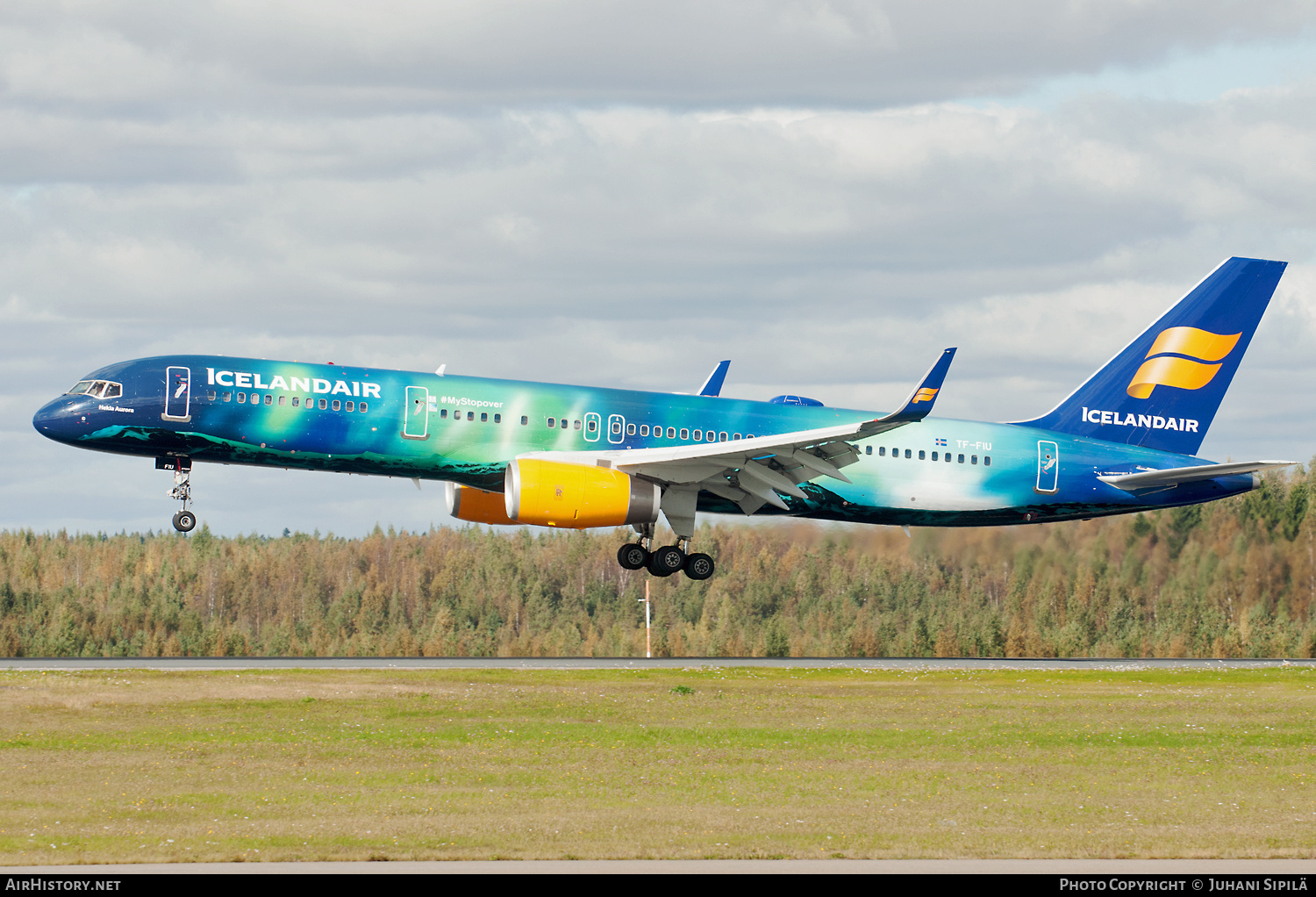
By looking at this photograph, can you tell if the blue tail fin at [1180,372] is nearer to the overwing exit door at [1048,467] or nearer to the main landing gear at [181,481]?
A: the overwing exit door at [1048,467]

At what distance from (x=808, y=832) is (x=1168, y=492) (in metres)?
27.3

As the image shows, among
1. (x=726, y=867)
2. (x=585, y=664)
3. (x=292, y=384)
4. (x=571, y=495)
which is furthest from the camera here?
(x=585, y=664)

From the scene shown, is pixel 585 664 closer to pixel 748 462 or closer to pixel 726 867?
pixel 748 462

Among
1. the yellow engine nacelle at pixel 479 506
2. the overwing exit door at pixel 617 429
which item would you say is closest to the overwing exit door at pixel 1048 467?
the overwing exit door at pixel 617 429

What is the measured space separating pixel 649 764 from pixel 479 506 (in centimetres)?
1441

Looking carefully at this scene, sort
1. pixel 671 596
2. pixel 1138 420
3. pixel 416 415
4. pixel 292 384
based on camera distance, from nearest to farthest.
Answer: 1. pixel 292 384
2. pixel 416 415
3. pixel 1138 420
4. pixel 671 596

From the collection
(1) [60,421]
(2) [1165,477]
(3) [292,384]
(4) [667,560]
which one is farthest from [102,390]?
(2) [1165,477]

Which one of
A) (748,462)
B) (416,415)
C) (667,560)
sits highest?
(416,415)

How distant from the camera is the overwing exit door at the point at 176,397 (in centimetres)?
3644

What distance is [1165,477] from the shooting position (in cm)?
4456

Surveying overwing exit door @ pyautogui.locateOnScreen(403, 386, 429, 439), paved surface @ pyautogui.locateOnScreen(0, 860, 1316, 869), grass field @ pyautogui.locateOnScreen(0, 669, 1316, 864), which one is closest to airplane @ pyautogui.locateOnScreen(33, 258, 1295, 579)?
overwing exit door @ pyautogui.locateOnScreen(403, 386, 429, 439)

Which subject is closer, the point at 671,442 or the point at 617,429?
the point at 617,429

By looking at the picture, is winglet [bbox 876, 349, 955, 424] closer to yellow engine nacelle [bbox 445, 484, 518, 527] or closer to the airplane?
the airplane

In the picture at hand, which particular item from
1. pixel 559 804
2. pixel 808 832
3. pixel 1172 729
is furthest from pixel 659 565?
pixel 808 832
